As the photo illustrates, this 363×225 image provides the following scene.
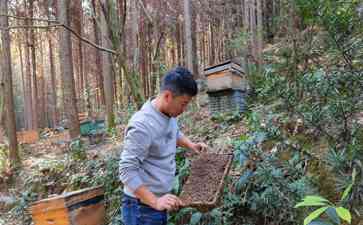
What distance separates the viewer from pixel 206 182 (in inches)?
87.5

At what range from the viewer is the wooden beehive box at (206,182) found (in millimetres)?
1965

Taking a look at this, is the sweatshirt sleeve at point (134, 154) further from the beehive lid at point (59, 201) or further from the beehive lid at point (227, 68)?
the beehive lid at point (227, 68)

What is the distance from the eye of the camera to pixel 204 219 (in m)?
3.08

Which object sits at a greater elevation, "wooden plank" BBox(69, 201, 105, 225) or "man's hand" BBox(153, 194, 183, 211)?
"man's hand" BBox(153, 194, 183, 211)

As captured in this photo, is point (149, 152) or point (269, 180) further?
point (269, 180)

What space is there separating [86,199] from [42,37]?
53.5 feet

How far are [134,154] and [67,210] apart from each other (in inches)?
92.9

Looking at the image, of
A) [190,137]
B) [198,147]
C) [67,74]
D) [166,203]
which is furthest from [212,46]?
[166,203]

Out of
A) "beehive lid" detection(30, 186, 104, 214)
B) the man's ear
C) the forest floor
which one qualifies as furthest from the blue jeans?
"beehive lid" detection(30, 186, 104, 214)

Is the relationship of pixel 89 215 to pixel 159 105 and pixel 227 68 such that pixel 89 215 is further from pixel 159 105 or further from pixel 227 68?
pixel 227 68

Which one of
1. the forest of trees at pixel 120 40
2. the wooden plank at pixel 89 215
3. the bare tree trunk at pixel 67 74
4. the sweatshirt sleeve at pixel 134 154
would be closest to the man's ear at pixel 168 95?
the sweatshirt sleeve at pixel 134 154

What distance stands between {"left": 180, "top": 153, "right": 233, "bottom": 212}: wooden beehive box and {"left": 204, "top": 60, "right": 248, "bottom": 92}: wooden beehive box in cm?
352

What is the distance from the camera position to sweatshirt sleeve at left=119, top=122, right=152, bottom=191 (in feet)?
6.09

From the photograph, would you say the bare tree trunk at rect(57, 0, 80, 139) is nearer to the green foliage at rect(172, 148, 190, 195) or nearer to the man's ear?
the green foliage at rect(172, 148, 190, 195)
